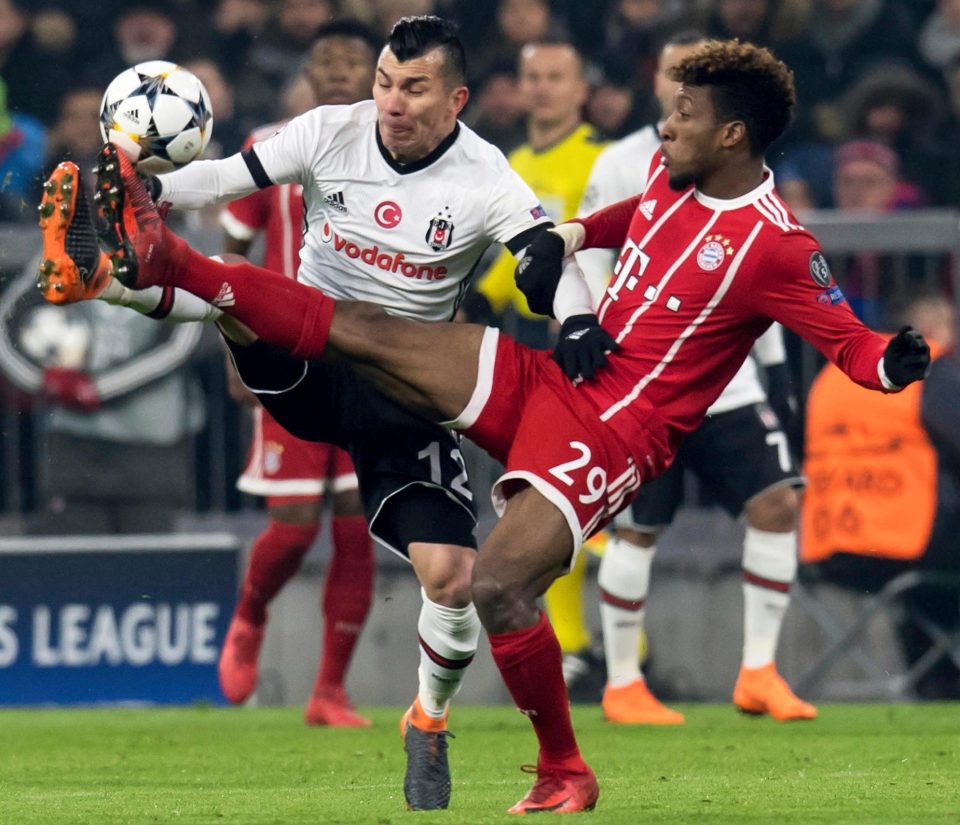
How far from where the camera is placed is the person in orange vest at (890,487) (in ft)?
32.1

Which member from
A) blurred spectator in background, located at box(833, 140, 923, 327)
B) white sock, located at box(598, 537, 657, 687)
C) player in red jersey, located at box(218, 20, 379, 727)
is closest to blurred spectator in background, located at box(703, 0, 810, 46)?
blurred spectator in background, located at box(833, 140, 923, 327)

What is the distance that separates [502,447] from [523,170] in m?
4.54

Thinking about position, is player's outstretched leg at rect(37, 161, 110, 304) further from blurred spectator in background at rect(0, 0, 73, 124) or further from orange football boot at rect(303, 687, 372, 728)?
blurred spectator in background at rect(0, 0, 73, 124)

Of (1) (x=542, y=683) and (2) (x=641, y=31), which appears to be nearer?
(1) (x=542, y=683)

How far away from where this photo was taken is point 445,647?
237 inches

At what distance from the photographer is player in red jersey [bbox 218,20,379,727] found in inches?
333

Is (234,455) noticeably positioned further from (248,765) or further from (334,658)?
(248,765)

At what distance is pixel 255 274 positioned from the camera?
5887 millimetres

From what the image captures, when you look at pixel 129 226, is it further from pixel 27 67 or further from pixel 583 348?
pixel 27 67

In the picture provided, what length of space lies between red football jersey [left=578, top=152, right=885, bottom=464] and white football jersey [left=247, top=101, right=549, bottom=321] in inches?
19.7

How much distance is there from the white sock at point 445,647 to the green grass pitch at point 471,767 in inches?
12.0

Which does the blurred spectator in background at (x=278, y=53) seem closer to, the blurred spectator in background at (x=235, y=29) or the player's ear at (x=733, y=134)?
the blurred spectator in background at (x=235, y=29)

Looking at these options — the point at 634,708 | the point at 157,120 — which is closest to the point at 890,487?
the point at 634,708

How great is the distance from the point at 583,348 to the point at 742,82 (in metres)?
0.90
